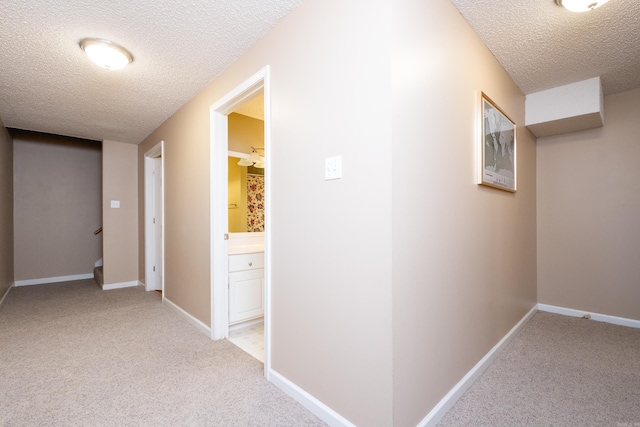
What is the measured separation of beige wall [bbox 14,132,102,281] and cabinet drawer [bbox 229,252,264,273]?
400 cm

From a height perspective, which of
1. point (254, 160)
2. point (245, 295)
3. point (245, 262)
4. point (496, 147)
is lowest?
point (245, 295)

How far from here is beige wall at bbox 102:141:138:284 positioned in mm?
4391

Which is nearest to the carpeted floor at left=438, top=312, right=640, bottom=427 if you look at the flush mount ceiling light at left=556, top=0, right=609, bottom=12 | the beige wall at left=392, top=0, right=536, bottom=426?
the beige wall at left=392, top=0, right=536, bottom=426

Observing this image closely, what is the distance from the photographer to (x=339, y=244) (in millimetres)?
1483

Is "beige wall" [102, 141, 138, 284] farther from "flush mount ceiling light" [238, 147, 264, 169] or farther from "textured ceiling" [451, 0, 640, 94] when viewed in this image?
"textured ceiling" [451, 0, 640, 94]

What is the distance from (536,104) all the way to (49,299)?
605 centimetres

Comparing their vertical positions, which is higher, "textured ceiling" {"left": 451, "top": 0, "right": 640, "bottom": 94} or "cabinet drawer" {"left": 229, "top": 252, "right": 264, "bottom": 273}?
"textured ceiling" {"left": 451, "top": 0, "right": 640, "bottom": 94}

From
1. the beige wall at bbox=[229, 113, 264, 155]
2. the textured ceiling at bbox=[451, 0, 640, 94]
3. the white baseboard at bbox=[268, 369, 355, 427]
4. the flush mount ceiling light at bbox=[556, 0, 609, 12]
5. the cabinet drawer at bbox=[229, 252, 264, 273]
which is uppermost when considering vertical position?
the textured ceiling at bbox=[451, 0, 640, 94]

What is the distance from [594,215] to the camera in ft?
9.99

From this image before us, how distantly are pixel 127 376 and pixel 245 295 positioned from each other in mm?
1051

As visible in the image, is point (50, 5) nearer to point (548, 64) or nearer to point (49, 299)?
point (548, 64)

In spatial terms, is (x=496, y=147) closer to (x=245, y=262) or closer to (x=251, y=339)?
(x=245, y=262)

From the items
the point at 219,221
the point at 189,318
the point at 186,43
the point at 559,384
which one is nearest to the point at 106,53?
the point at 186,43

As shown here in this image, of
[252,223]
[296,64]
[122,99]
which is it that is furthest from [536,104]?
[122,99]
